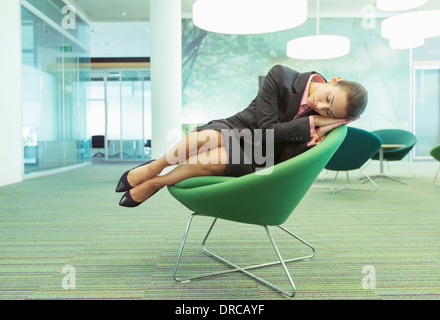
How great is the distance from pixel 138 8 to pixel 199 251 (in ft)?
23.7

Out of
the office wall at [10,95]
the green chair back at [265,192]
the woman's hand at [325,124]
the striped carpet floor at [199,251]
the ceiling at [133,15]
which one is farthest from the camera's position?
the ceiling at [133,15]

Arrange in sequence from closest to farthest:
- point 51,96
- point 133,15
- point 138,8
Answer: point 51,96 < point 138,8 < point 133,15

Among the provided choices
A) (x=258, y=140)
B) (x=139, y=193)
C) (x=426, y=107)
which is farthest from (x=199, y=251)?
(x=426, y=107)

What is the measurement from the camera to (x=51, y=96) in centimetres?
675

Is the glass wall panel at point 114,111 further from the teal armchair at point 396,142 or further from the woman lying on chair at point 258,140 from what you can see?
the woman lying on chair at point 258,140

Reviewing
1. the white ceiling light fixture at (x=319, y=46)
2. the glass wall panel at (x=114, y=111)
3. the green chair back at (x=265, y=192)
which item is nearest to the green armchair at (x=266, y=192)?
the green chair back at (x=265, y=192)

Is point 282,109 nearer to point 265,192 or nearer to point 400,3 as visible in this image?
point 265,192

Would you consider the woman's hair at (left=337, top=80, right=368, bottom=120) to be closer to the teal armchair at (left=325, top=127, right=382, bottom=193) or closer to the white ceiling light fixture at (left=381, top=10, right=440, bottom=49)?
the teal armchair at (left=325, top=127, right=382, bottom=193)

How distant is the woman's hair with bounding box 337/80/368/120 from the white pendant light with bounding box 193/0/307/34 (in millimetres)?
1214

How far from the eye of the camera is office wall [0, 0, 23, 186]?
16.6 ft

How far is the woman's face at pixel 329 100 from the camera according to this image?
168cm

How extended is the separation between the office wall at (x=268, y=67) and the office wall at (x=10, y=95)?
397 centimetres

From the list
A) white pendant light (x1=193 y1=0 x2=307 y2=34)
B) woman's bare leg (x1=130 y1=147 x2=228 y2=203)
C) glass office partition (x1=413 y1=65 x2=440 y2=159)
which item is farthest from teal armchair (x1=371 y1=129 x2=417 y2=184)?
woman's bare leg (x1=130 y1=147 x2=228 y2=203)
